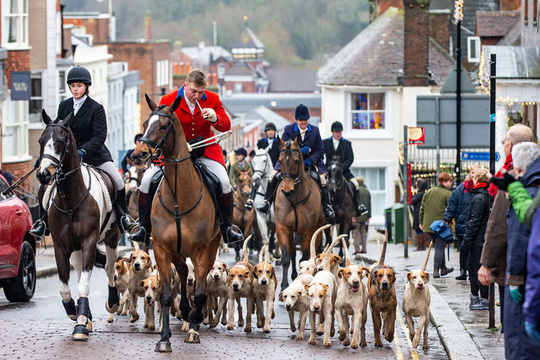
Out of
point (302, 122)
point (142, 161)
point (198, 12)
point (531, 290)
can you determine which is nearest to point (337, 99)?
point (302, 122)

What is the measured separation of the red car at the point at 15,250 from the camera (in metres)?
15.0

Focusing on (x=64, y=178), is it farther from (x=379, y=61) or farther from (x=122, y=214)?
(x=379, y=61)

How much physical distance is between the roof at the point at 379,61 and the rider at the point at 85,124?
35.2 meters

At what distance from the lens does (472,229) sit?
14.2m

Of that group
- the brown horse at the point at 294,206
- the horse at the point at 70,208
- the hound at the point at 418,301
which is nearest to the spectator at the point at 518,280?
the hound at the point at 418,301

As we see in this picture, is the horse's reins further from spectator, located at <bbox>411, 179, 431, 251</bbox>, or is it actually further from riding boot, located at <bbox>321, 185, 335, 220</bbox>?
spectator, located at <bbox>411, 179, 431, 251</bbox>

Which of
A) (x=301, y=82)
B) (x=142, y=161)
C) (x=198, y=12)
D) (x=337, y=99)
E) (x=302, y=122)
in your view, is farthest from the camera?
(x=301, y=82)

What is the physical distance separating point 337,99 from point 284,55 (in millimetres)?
98077

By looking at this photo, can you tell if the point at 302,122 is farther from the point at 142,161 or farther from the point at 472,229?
the point at 142,161

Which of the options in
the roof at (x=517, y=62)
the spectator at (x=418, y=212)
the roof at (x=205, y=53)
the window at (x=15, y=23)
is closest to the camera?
the roof at (x=517, y=62)

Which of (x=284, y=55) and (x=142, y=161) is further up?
(x=284, y=55)

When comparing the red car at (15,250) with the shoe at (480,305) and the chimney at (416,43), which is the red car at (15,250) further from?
the chimney at (416,43)

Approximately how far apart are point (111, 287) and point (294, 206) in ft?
13.4

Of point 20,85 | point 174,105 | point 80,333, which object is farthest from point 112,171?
point 20,85
